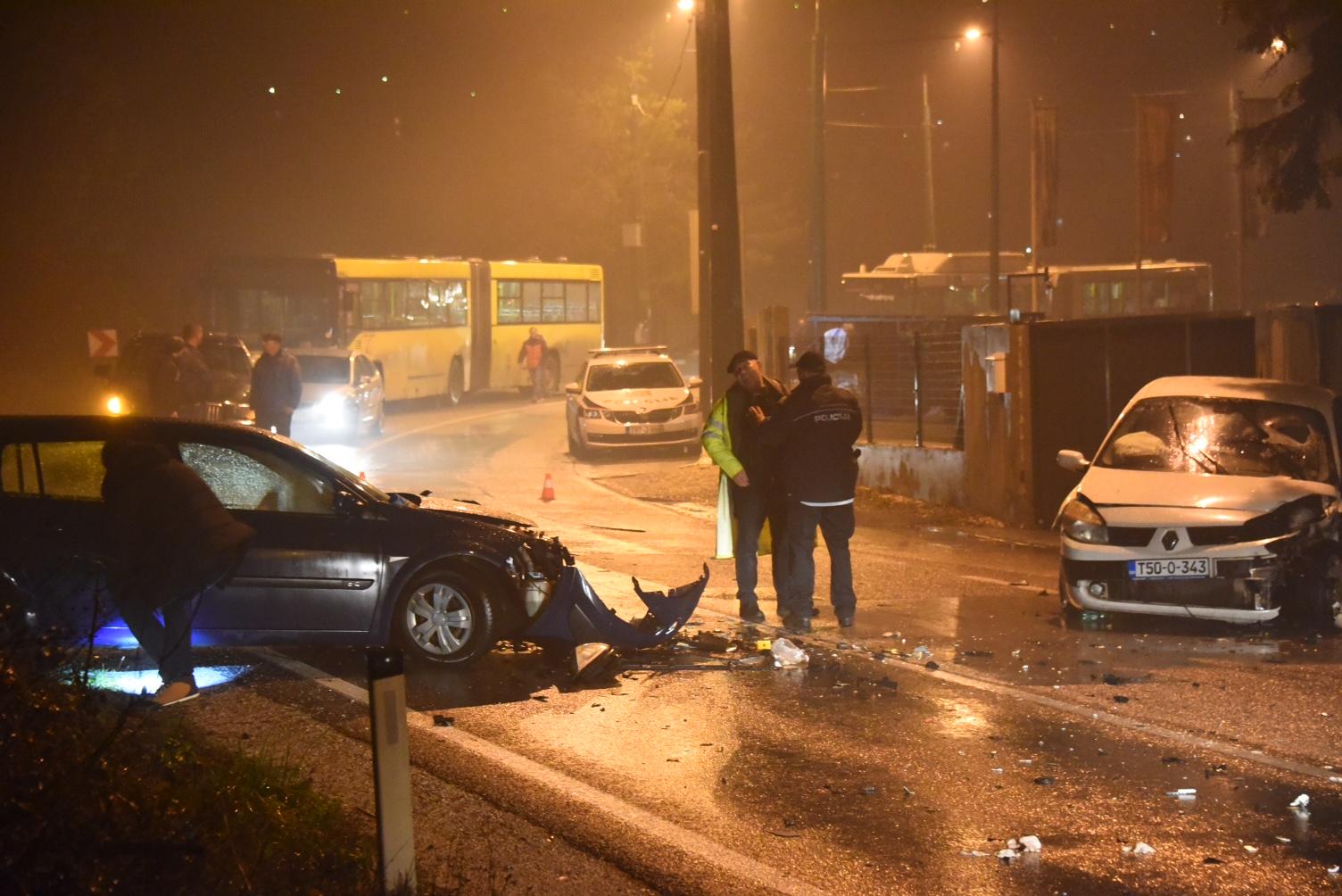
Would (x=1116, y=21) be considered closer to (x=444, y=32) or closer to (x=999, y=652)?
(x=444, y=32)

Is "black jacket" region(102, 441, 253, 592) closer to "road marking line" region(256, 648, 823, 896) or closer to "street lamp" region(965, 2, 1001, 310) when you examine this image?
"road marking line" region(256, 648, 823, 896)

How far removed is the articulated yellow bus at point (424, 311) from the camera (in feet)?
104

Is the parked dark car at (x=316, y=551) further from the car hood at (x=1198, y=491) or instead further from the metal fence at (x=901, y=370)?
the metal fence at (x=901, y=370)

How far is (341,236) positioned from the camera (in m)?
54.1

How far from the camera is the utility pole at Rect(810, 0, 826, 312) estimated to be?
30656 mm

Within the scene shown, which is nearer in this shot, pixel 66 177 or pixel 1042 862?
pixel 1042 862

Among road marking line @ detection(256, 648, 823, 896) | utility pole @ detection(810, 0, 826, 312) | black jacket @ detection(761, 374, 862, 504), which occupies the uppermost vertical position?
utility pole @ detection(810, 0, 826, 312)

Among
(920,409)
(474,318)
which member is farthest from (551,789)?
(474,318)

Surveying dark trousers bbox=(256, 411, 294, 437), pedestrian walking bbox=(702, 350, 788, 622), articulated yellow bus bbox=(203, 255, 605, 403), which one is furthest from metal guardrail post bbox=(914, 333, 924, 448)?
articulated yellow bus bbox=(203, 255, 605, 403)

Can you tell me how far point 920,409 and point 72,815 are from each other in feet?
46.4

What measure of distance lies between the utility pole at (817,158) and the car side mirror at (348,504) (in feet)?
74.1

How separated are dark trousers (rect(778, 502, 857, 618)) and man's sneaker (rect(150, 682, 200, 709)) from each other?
3841 millimetres

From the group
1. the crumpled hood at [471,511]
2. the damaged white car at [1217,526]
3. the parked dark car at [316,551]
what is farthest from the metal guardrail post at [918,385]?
the parked dark car at [316,551]

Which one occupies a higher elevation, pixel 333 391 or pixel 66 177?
pixel 66 177
